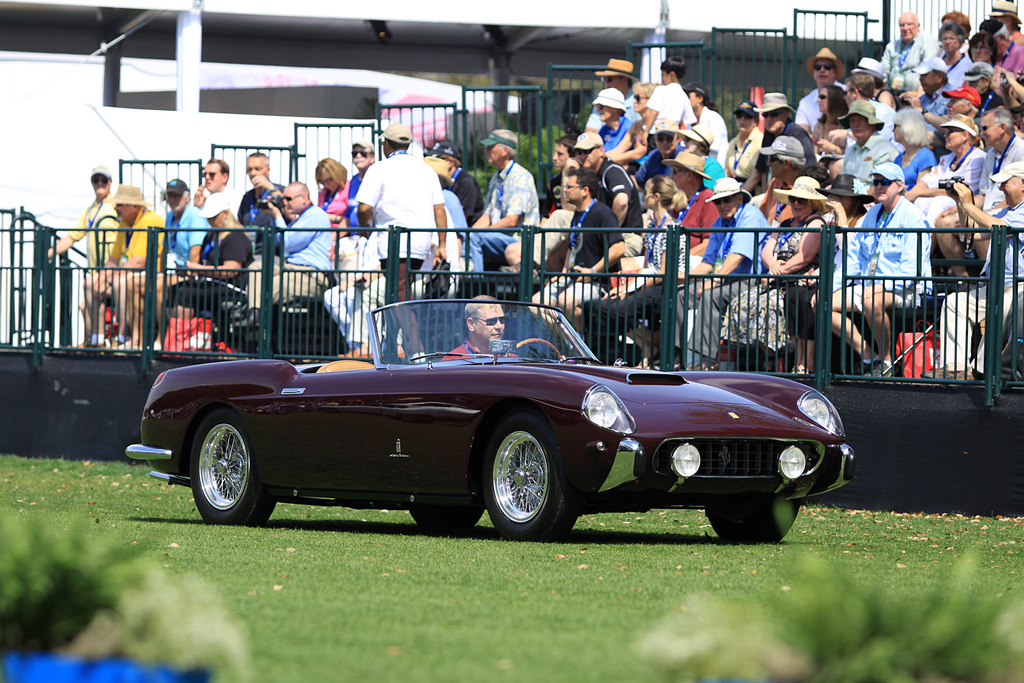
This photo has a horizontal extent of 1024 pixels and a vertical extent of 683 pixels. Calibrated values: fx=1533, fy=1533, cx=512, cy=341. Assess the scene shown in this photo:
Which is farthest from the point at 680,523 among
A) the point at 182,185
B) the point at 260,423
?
the point at 182,185

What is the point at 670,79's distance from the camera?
18.3 m

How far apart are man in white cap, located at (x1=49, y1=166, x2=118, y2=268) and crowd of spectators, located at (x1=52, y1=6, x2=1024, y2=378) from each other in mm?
24

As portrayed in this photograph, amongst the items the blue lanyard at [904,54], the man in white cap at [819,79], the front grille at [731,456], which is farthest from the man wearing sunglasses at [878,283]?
the blue lanyard at [904,54]

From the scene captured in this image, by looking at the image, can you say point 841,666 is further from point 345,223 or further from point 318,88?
point 318,88

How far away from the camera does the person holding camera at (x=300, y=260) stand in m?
14.6

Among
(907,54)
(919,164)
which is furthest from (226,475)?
(907,54)

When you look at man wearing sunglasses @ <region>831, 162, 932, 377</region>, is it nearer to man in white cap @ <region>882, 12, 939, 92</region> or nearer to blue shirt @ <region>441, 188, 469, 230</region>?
blue shirt @ <region>441, 188, 469, 230</region>

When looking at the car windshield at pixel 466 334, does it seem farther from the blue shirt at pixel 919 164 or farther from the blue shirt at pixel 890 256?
the blue shirt at pixel 919 164

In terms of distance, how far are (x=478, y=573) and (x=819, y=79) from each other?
12184 millimetres

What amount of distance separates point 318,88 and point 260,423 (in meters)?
17.4

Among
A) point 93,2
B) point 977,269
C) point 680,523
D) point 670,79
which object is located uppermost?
point 93,2

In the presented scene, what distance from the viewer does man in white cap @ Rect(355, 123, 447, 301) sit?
46.7 ft

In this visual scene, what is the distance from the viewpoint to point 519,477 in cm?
870

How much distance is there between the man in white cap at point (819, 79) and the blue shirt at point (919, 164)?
240cm
